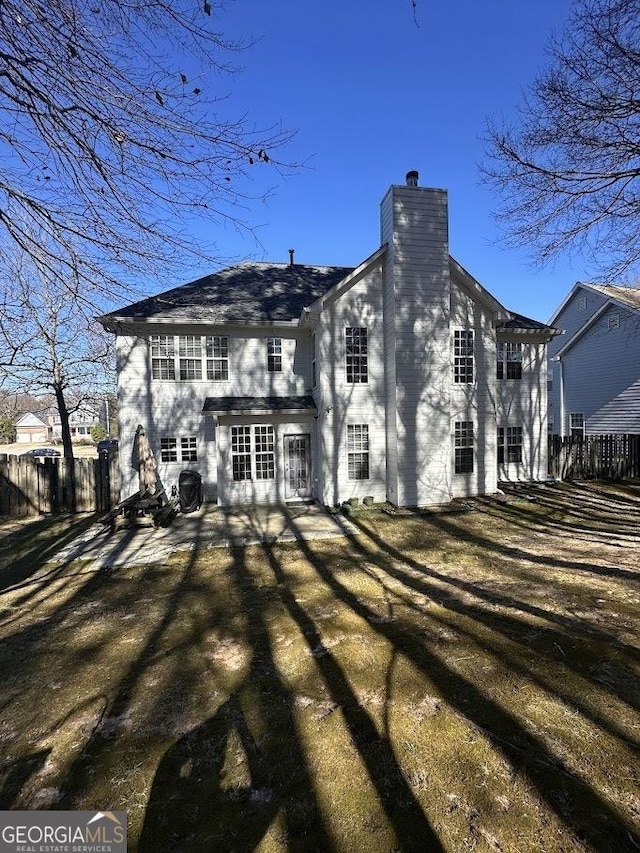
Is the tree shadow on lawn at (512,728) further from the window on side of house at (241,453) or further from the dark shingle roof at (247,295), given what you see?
the dark shingle roof at (247,295)

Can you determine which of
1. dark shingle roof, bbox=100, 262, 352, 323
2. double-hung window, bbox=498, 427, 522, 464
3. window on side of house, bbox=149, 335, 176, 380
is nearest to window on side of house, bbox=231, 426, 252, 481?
window on side of house, bbox=149, 335, 176, 380

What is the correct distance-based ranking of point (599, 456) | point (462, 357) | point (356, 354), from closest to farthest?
1. point (356, 354)
2. point (462, 357)
3. point (599, 456)

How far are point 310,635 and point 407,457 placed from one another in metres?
7.41

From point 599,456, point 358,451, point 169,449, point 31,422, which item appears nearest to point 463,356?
point 358,451

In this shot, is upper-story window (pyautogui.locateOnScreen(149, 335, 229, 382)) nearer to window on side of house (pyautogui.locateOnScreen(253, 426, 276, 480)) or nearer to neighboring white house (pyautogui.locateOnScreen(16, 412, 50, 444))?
window on side of house (pyautogui.locateOnScreen(253, 426, 276, 480))

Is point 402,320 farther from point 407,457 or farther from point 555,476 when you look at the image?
point 555,476

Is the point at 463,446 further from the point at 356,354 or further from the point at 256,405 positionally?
the point at 256,405

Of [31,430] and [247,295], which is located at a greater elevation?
[247,295]

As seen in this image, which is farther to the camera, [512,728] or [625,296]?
[625,296]

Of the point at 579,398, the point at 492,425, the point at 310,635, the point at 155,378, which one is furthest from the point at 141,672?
the point at 579,398

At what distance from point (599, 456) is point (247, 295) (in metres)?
15.9

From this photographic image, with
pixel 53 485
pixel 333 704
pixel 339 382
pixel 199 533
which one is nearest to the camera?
pixel 333 704

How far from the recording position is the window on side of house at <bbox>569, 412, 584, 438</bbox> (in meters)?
21.8

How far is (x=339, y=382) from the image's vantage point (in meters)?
11.7
